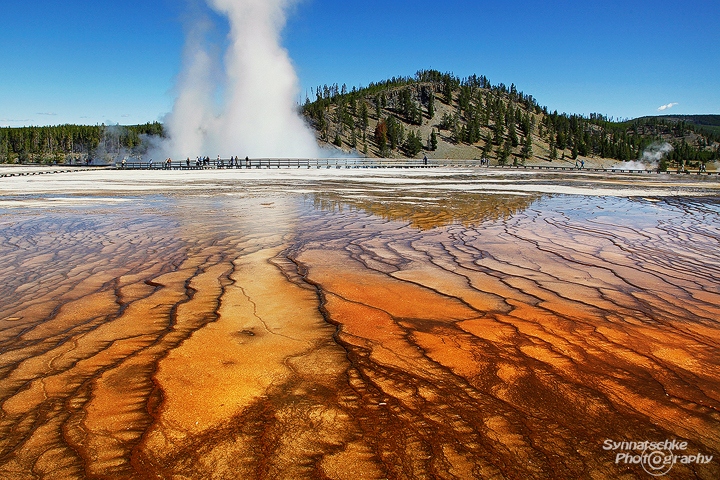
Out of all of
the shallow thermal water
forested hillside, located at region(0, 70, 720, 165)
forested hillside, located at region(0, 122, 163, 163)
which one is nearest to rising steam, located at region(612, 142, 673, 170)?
forested hillside, located at region(0, 70, 720, 165)

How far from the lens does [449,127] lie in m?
120

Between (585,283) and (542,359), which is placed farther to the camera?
(585,283)

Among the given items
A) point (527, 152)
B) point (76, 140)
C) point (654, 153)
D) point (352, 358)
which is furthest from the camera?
point (654, 153)

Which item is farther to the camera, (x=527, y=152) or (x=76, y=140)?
(x=76, y=140)

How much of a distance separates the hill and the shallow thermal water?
78.1 metres

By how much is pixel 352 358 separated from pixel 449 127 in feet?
400

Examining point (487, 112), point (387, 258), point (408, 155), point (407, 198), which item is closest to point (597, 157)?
point (487, 112)

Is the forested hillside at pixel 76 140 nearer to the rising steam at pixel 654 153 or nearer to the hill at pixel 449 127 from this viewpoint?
the hill at pixel 449 127

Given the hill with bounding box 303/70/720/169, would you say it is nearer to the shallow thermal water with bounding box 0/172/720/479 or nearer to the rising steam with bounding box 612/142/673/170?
the rising steam with bounding box 612/142/673/170

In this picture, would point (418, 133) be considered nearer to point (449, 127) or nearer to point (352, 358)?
point (449, 127)

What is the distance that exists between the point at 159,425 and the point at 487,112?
13874 centimetres

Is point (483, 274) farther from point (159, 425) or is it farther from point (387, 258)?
point (159, 425)

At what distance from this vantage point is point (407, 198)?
16.3 metres

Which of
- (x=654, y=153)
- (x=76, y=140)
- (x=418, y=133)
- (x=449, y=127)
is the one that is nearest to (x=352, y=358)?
(x=418, y=133)
